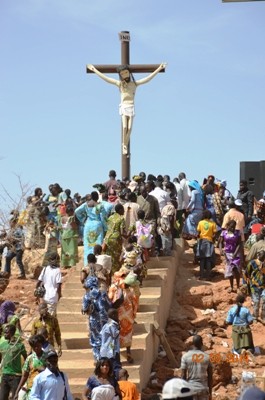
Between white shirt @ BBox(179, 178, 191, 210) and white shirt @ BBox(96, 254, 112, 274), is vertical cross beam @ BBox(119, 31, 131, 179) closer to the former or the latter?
white shirt @ BBox(179, 178, 191, 210)

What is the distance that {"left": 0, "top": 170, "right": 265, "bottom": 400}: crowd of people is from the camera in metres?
13.2

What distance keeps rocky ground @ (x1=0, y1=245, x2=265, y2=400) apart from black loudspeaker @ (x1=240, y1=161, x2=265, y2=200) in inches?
159

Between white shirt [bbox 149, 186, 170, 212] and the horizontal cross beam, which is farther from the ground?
the horizontal cross beam

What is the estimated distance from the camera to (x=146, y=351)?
16.3 meters

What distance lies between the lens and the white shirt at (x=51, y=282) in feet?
54.1

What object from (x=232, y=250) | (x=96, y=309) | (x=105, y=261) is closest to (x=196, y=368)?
(x=96, y=309)

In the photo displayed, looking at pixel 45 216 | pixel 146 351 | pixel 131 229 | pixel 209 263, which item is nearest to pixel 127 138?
pixel 45 216

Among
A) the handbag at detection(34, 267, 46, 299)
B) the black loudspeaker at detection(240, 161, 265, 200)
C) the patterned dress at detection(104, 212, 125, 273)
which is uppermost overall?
the black loudspeaker at detection(240, 161, 265, 200)

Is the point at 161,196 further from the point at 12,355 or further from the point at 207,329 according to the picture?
the point at 12,355

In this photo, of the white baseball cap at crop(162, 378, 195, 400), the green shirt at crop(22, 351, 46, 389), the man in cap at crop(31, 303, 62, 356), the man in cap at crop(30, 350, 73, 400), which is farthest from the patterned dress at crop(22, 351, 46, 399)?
the white baseball cap at crop(162, 378, 195, 400)

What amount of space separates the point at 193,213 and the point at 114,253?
3.82 m

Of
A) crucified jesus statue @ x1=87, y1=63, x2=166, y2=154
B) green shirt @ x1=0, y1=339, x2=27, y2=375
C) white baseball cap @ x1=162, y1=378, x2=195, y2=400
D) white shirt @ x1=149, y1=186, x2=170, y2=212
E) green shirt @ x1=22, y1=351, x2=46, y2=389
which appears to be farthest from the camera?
crucified jesus statue @ x1=87, y1=63, x2=166, y2=154

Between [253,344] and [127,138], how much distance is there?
380 inches

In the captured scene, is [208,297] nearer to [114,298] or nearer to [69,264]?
[69,264]
